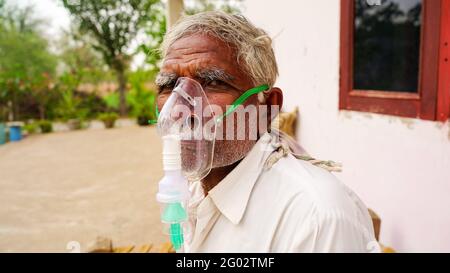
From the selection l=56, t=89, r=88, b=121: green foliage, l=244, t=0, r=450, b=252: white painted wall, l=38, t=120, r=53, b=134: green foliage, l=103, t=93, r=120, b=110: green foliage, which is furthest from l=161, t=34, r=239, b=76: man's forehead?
l=103, t=93, r=120, b=110: green foliage

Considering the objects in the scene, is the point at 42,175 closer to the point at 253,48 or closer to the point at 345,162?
the point at 345,162

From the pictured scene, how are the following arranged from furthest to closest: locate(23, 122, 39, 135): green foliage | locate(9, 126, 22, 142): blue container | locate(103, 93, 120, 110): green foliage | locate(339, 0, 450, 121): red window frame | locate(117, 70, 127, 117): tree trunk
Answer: locate(103, 93, 120, 110): green foliage, locate(117, 70, 127, 117): tree trunk, locate(23, 122, 39, 135): green foliage, locate(9, 126, 22, 142): blue container, locate(339, 0, 450, 121): red window frame

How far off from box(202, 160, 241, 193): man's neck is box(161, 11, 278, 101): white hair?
34 centimetres

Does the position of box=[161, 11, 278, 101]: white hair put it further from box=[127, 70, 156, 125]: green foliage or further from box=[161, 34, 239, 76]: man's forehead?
box=[127, 70, 156, 125]: green foliage

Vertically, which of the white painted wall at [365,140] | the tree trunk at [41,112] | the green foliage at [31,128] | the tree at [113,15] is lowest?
the green foliage at [31,128]

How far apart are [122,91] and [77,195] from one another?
14.9 meters

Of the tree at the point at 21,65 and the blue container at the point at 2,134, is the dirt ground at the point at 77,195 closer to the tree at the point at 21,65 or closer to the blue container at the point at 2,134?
the blue container at the point at 2,134

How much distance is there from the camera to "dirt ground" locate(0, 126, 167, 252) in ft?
15.7

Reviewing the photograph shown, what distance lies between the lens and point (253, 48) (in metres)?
1.41

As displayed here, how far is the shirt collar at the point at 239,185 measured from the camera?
1.30 metres

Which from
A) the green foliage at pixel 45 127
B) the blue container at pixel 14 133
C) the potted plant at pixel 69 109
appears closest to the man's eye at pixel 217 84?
the blue container at pixel 14 133

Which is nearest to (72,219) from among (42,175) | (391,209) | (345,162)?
(42,175)

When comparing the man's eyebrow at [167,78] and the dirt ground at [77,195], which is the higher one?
the man's eyebrow at [167,78]

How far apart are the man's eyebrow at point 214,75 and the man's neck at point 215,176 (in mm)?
325
